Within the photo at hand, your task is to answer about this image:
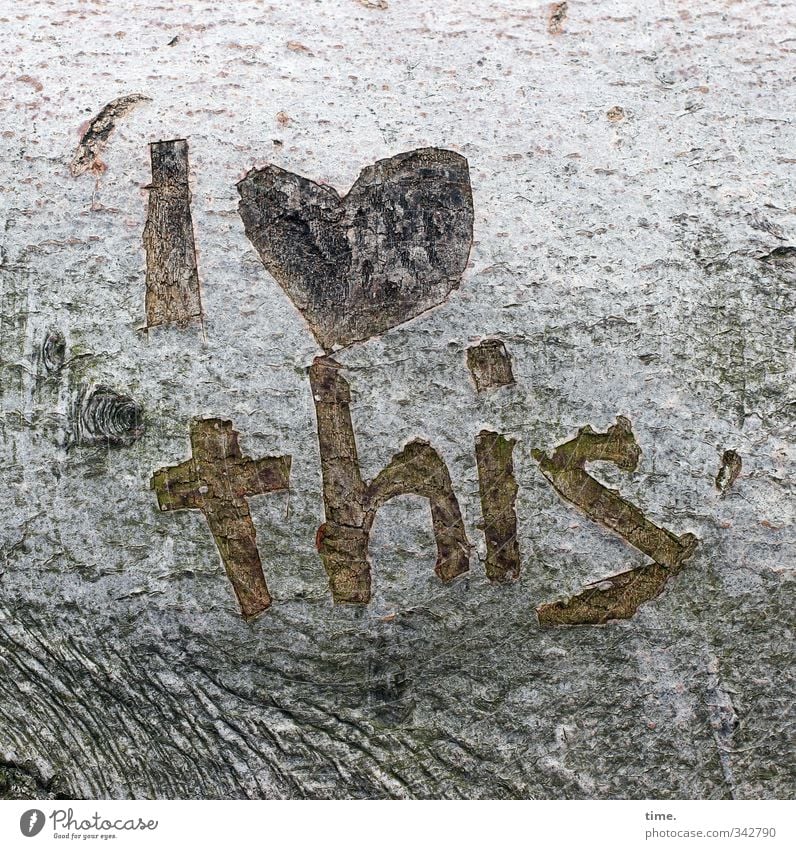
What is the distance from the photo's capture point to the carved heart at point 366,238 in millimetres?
1493

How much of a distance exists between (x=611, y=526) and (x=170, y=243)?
92cm

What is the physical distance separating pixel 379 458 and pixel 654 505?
49cm

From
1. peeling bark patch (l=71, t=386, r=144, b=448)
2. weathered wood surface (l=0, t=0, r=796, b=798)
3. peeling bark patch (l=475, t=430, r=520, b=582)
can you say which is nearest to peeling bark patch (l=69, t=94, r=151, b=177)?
weathered wood surface (l=0, t=0, r=796, b=798)

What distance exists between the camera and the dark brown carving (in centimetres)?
150

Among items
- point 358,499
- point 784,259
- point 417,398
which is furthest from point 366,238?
point 784,259

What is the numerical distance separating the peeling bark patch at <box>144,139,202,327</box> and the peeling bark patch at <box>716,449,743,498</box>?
95 cm

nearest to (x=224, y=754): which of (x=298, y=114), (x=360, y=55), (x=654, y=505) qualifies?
(x=654, y=505)

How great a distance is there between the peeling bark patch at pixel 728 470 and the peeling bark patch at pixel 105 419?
101 cm

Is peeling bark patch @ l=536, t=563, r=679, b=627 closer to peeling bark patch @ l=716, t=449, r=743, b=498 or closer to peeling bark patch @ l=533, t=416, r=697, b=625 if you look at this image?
peeling bark patch @ l=533, t=416, r=697, b=625

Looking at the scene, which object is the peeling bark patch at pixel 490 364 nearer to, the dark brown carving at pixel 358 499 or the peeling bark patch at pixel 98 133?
the dark brown carving at pixel 358 499

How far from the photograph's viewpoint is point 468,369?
149cm

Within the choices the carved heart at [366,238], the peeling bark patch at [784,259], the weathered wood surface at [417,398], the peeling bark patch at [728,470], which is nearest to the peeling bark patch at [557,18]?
the weathered wood surface at [417,398]
